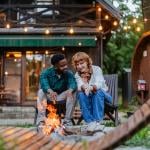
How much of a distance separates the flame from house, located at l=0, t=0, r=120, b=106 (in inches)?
411

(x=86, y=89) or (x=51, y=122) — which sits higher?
(x=86, y=89)

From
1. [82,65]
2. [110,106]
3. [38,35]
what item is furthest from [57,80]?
[38,35]

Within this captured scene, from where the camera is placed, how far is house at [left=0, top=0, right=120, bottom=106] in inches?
702

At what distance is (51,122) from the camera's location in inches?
261

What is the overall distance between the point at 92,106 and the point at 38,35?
11929mm

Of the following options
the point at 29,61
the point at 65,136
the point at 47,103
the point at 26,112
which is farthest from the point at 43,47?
the point at 65,136

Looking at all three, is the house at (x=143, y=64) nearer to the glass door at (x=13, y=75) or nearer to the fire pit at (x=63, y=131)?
the glass door at (x=13, y=75)

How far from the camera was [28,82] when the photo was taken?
19.3 m

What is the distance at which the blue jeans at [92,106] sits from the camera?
649 centimetres

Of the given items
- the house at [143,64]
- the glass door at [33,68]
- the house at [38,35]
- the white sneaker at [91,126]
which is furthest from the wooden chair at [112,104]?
the glass door at [33,68]

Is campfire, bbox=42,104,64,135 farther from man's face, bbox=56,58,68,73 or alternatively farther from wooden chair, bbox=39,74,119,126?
man's face, bbox=56,58,68,73

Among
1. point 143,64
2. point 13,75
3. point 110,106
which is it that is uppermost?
point 143,64

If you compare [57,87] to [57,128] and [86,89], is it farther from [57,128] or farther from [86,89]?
[57,128]

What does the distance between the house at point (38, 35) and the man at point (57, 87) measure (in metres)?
10.1
